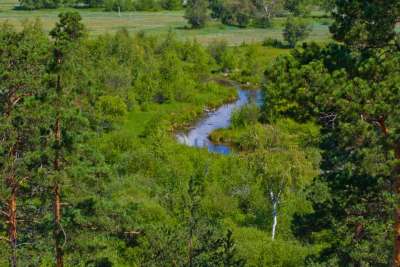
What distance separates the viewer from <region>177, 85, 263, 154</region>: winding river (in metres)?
53.9

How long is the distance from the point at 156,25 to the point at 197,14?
324 inches

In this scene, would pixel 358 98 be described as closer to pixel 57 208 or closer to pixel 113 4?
pixel 57 208

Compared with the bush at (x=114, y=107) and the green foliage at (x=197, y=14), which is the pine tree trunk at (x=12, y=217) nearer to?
the bush at (x=114, y=107)

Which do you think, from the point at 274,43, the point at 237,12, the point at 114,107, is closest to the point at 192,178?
the point at 114,107

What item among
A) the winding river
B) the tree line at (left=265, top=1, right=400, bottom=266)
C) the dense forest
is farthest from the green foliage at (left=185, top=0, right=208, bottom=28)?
the tree line at (left=265, top=1, right=400, bottom=266)

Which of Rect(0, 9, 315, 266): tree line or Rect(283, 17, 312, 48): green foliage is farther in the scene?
Rect(283, 17, 312, 48): green foliage

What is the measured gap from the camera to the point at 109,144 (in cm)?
4691

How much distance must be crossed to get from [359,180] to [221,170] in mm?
25247

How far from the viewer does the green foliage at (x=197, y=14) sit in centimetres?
10512

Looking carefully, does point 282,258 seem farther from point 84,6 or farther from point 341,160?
point 84,6

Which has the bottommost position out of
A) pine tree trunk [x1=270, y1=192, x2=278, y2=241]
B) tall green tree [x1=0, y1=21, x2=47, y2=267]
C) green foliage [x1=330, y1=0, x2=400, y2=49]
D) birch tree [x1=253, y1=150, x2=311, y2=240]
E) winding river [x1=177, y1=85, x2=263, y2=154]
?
winding river [x1=177, y1=85, x2=263, y2=154]

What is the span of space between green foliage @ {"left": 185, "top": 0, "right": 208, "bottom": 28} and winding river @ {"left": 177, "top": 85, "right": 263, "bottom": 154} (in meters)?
34.9

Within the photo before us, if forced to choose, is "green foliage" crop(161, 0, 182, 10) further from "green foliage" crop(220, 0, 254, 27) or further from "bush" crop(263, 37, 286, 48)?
"bush" crop(263, 37, 286, 48)

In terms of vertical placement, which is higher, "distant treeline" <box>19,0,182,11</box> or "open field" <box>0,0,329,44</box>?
"distant treeline" <box>19,0,182,11</box>
